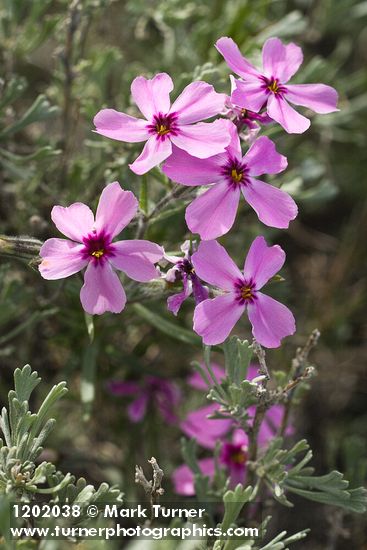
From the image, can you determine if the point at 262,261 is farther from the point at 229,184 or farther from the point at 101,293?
the point at 101,293

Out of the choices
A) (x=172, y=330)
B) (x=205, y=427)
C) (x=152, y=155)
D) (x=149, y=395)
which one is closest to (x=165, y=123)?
(x=152, y=155)

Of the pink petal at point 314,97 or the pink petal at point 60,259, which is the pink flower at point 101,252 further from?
the pink petal at point 314,97

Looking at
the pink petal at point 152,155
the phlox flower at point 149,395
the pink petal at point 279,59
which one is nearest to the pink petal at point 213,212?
the pink petal at point 152,155

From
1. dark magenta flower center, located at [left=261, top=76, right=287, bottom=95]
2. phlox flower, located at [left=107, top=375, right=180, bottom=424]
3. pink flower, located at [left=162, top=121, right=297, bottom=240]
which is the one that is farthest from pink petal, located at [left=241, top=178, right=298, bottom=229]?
phlox flower, located at [left=107, top=375, right=180, bottom=424]

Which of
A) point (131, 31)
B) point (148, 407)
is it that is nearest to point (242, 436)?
point (148, 407)

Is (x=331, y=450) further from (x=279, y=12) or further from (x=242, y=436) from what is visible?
(x=279, y=12)

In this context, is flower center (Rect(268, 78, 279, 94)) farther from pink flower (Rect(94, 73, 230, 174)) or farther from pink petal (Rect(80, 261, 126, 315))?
pink petal (Rect(80, 261, 126, 315))
